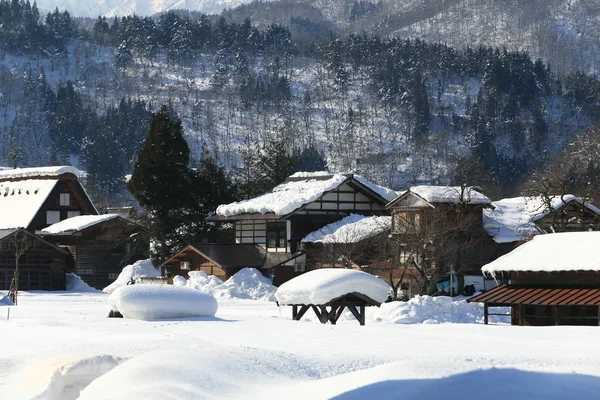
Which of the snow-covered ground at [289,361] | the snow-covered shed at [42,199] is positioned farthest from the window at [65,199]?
the snow-covered ground at [289,361]

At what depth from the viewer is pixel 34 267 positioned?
61094 mm

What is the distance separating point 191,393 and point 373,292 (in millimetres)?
13431

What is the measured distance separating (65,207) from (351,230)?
24.7 metres

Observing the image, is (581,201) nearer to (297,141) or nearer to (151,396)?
(151,396)

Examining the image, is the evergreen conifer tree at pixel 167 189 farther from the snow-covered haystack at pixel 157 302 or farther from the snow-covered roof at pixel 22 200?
the snow-covered haystack at pixel 157 302

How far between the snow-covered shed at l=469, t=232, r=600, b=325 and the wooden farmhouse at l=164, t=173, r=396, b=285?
69.6 ft

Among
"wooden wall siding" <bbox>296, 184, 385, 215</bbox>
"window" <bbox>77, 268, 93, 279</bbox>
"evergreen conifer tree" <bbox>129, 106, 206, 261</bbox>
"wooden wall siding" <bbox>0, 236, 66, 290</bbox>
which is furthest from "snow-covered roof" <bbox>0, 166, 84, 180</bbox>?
"wooden wall siding" <bbox>296, 184, 385, 215</bbox>

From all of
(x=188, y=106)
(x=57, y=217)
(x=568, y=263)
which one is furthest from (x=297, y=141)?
(x=568, y=263)

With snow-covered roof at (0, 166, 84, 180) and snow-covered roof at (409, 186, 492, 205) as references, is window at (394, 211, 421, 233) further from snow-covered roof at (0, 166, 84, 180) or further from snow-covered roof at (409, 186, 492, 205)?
snow-covered roof at (0, 166, 84, 180)

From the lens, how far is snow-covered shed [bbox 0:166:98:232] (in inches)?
2810

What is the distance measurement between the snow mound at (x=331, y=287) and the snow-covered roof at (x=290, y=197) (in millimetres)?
31837

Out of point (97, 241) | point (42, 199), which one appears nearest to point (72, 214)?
point (42, 199)

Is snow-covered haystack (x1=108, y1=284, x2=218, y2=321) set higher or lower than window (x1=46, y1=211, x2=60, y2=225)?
lower

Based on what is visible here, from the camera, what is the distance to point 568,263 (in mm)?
35281
